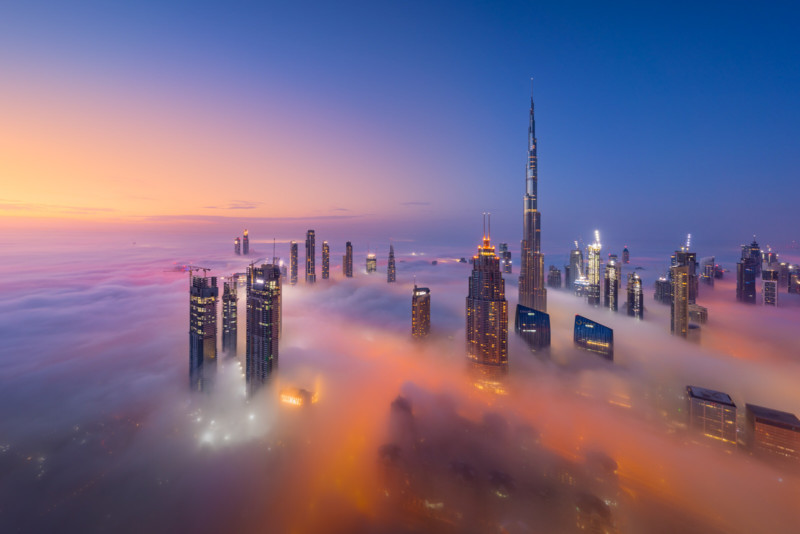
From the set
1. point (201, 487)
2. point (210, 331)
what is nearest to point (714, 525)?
point (201, 487)

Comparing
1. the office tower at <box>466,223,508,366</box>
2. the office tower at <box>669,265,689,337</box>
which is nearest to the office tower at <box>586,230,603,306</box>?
the office tower at <box>669,265,689,337</box>

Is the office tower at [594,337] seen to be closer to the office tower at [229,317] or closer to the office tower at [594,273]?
the office tower at [594,273]

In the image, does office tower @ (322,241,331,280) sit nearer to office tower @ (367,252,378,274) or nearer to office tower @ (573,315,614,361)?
office tower @ (367,252,378,274)

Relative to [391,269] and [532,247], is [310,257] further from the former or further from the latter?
[532,247]

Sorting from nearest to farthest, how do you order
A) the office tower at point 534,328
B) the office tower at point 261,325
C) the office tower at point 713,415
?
the office tower at point 713,415 → the office tower at point 261,325 → the office tower at point 534,328

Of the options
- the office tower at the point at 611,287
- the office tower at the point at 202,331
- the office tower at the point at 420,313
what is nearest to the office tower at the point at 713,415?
the office tower at the point at 420,313

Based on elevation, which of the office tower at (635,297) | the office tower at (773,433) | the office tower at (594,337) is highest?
the office tower at (635,297)

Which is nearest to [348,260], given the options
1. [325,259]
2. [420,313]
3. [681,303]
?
[325,259]
